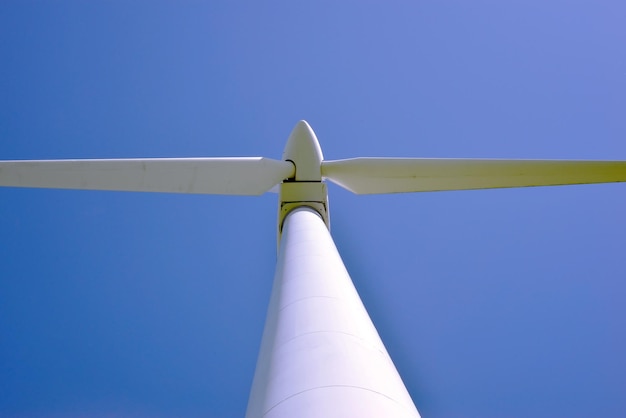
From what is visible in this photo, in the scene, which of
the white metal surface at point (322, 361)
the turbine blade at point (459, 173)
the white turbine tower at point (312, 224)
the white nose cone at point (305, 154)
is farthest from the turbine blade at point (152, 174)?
the white metal surface at point (322, 361)

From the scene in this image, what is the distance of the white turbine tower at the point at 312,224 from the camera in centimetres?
278

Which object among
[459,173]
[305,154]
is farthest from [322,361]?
[305,154]

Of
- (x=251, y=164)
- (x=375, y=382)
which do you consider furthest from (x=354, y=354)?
(x=251, y=164)

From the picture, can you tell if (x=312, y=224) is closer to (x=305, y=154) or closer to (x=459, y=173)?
(x=459, y=173)

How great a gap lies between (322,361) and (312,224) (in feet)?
17.4

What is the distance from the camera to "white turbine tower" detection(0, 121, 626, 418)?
9.13 ft

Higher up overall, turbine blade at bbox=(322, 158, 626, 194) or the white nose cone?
the white nose cone

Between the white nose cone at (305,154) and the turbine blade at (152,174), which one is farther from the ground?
the white nose cone at (305,154)

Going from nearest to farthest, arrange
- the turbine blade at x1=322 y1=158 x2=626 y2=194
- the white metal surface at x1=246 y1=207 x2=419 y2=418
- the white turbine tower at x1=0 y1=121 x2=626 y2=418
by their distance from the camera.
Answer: the white metal surface at x1=246 y1=207 x2=419 y2=418 < the white turbine tower at x1=0 y1=121 x2=626 y2=418 < the turbine blade at x1=322 y1=158 x2=626 y2=194

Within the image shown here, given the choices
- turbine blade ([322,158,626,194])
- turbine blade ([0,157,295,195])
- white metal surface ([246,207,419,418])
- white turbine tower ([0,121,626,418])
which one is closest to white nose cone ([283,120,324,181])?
white turbine tower ([0,121,626,418])

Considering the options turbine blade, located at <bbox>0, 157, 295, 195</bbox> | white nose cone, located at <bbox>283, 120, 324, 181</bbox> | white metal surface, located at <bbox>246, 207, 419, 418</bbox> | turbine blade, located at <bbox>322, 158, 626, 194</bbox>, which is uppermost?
white nose cone, located at <bbox>283, 120, 324, 181</bbox>

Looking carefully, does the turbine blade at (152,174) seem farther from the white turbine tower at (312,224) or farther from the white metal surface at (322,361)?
the white metal surface at (322,361)

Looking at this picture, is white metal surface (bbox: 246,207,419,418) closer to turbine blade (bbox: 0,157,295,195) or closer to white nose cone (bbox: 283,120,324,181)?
turbine blade (bbox: 0,157,295,195)

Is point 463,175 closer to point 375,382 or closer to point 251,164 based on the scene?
point 251,164
